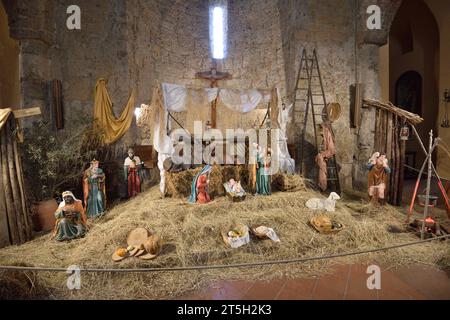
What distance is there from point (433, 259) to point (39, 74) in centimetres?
1003

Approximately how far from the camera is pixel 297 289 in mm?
3508

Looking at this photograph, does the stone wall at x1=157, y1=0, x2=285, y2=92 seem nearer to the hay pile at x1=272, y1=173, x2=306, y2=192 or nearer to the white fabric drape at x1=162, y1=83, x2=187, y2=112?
the white fabric drape at x1=162, y1=83, x2=187, y2=112

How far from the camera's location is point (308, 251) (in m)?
4.50

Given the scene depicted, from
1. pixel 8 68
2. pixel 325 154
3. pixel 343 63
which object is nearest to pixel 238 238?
pixel 325 154

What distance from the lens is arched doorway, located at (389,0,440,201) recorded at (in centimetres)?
1114

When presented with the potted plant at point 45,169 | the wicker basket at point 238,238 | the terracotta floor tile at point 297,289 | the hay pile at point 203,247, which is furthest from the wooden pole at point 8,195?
the terracotta floor tile at point 297,289

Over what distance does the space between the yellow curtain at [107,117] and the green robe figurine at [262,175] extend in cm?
430

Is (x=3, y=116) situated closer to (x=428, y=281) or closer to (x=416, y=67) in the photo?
(x=428, y=281)

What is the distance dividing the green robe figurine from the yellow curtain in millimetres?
4302

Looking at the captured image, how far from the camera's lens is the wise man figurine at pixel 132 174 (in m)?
7.41

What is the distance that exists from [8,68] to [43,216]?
674cm

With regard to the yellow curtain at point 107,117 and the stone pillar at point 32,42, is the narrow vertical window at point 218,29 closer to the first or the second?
the yellow curtain at point 107,117

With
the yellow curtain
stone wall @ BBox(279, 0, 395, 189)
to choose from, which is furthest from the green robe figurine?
the yellow curtain

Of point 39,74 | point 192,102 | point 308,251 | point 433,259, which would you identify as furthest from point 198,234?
point 39,74
